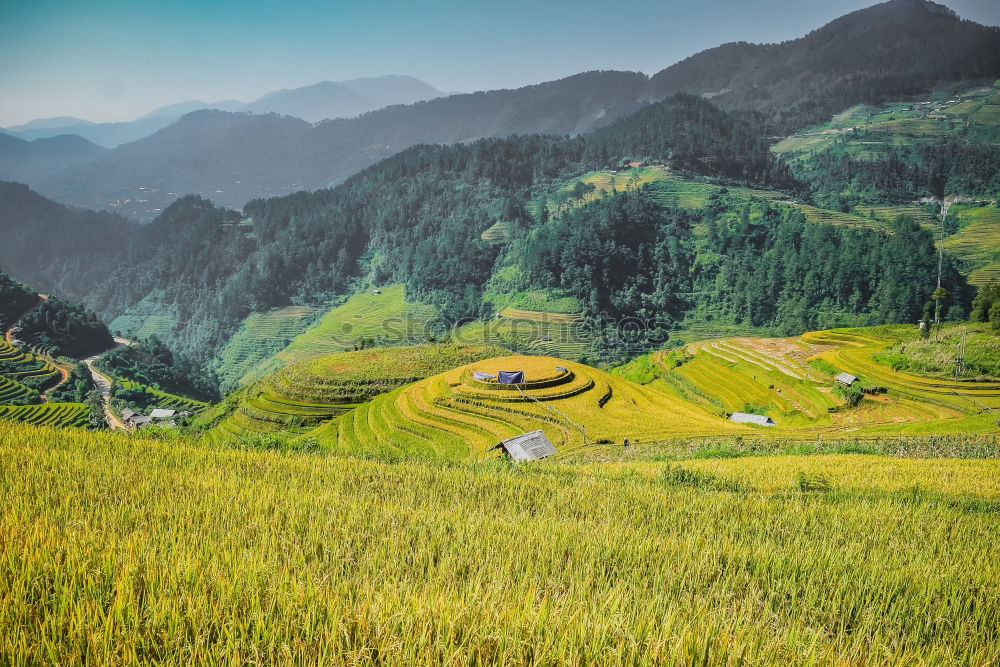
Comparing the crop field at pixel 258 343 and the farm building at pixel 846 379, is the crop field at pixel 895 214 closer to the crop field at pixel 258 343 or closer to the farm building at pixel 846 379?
the farm building at pixel 846 379

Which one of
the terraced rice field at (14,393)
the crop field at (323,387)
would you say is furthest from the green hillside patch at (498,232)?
the terraced rice field at (14,393)

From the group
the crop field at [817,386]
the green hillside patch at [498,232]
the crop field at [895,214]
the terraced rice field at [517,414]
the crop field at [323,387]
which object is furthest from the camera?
the green hillside patch at [498,232]

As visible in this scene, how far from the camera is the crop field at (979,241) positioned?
100 meters

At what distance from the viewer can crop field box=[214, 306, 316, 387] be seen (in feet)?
428

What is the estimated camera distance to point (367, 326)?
13250 cm

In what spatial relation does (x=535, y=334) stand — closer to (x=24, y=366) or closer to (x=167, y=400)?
(x=167, y=400)

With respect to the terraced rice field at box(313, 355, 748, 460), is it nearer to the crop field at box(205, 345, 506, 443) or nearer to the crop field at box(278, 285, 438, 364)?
the crop field at box(205, 345, 506, 443)

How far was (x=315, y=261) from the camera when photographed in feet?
598

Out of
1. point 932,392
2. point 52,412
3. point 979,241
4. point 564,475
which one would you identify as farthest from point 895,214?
point 52,412

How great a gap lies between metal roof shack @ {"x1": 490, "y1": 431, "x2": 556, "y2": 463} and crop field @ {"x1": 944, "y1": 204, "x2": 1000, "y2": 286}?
112197mm

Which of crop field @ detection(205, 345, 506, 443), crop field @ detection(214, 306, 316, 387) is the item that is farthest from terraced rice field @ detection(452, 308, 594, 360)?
crop field @ detection(214, 306, 316, 387)

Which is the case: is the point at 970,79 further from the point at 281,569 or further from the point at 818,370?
the point at 281,569

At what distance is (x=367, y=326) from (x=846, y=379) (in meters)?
113

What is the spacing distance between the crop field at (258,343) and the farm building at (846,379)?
384ft
